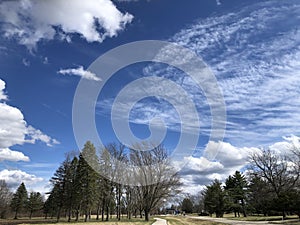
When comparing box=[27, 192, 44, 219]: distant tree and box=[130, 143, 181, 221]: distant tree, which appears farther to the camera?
box=[27, 192, 44, 219]: distant tree

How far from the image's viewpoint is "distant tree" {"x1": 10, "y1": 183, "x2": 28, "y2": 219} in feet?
253

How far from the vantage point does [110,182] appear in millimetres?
46844

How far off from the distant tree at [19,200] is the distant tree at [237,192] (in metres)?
54.3

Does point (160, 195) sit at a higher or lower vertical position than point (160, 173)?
lower

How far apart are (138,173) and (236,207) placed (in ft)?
80.2

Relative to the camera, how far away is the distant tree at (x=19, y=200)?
77.1 m

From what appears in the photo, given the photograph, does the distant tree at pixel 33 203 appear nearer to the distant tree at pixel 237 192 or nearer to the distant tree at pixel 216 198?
the distant tree at pixel 216 198

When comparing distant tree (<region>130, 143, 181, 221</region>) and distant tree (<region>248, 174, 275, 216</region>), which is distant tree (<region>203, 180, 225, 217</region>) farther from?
distant tree (<region>130, 143, 181, 221</region>)

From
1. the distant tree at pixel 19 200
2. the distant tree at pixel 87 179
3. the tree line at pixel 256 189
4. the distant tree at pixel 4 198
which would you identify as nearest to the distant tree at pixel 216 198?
the tree line at pixel 256 189

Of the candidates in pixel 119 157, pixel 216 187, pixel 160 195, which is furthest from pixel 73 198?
pixel 216 187

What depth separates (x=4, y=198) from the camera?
8338cm

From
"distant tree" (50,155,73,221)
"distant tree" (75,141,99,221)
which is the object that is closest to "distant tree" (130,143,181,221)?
"distant tree" (75,141,99,221)

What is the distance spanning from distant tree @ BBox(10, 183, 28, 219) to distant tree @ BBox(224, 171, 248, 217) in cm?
5433

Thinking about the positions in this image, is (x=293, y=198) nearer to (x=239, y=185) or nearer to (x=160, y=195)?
(x=160, y=195)
